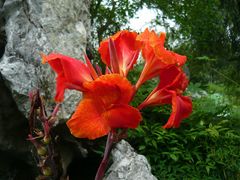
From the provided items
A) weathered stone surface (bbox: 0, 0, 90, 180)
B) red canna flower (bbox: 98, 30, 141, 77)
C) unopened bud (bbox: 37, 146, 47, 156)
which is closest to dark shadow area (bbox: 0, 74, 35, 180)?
weathered stone surface (bbox: 0, 0, 90, 180)

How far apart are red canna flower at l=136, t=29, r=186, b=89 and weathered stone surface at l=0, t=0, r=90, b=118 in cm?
194

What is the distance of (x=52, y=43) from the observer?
3.74 metres

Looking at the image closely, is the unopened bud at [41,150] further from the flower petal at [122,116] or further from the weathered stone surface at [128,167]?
the weathered stone surface at [128,167]

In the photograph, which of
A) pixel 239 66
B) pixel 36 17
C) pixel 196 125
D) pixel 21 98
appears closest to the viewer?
pixel 21 98

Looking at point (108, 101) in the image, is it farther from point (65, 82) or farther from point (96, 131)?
point (65, 82)

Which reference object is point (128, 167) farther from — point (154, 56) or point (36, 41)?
point (154, 56)

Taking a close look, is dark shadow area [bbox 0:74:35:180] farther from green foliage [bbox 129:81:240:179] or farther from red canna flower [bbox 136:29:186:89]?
red canna flower [bbox 136:29:186:89]

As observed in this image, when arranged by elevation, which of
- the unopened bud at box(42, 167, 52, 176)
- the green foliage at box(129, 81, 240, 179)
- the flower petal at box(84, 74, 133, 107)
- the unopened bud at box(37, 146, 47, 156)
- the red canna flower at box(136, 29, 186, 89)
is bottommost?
the green foliage at box(129, 81, 240, 179)

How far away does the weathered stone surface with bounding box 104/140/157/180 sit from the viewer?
3.65m

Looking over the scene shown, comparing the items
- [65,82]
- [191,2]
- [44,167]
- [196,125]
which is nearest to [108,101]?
[65,82]

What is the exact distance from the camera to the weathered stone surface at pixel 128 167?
144 inches

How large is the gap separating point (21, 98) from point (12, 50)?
0.47 m

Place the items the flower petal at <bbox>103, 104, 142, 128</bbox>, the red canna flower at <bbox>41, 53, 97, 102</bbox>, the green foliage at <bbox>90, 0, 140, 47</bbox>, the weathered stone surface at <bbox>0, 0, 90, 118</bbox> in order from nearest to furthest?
the flower petal at <bbox>103, 104, 142, 128</bbox>, the red canna flower at <bbox>41, 53, 97, 102</bbox>, the weathered stone surface at <bbox>0, 0, 90, 118</bbox>, the green foliage at <bbox>90, 0, 140, 47</bbox>

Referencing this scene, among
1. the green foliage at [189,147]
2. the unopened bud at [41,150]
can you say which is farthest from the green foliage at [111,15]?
the unopened bud at [41,150]
